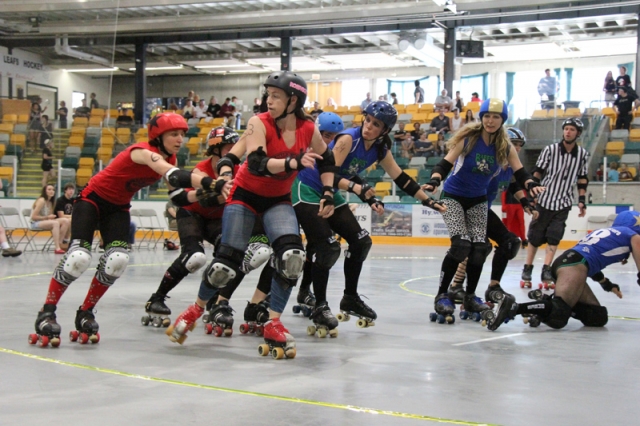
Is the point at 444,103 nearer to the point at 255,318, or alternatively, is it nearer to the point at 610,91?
the point at 610,91

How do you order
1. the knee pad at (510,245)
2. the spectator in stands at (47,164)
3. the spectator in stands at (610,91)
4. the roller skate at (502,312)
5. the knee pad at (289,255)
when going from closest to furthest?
the knee pad at (289,255), the roller skate at (502,312), the knee pad at (510,245), the spectator in stands at (47,164), the spectator in stands at (610,91)

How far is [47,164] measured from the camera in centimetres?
1702

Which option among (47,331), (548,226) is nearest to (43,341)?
(47,331)

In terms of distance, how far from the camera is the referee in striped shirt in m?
7.89

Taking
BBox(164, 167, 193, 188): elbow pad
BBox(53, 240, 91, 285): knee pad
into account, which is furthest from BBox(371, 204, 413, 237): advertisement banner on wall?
BBox(164, 167, 193, 188): elbow pad

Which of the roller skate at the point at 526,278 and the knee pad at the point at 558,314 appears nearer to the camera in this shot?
the knee pad at the point at 558,314

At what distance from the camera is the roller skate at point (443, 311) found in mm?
5462

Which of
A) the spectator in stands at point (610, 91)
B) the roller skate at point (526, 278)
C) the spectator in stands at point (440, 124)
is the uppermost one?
the spectator in stands at point (610, 91)

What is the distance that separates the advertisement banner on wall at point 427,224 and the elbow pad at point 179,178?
37.1 ft

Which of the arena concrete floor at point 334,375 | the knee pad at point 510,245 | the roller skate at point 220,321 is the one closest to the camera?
the arena concrete floor at point 334,375

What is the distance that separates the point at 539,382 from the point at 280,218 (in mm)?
1600

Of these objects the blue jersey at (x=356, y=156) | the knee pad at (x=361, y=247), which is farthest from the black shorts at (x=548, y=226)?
the knee pad at (x=361, y=247)

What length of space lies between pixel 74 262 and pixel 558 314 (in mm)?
3113

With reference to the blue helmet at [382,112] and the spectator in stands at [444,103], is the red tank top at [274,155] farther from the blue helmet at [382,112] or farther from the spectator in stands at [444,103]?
the spectator in stands at [444,103]
